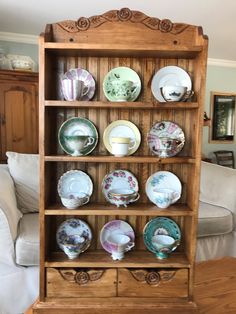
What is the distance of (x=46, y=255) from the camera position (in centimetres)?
109

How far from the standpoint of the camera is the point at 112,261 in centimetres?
109

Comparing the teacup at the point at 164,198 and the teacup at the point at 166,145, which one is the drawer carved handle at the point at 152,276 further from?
the teacup at the point at 166,145

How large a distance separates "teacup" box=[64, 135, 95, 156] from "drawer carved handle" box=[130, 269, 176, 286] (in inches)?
19.8

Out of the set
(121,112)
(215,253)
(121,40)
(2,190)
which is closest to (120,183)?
(121,112)

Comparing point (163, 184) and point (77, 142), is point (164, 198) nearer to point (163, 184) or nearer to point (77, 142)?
point (163, 184)

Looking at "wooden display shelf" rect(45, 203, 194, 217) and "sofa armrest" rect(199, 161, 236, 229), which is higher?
"wooden display shelf" rect(45, 203, 194, 217)

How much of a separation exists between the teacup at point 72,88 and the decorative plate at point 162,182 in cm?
44

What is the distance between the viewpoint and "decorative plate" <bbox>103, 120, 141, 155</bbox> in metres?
1.16

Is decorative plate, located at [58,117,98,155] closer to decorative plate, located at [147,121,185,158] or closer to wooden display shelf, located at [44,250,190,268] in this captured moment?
decorative plate, located at [147,121,185,158]

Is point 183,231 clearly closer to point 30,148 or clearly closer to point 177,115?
point 177,115

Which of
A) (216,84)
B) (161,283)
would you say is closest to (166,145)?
(161,283)

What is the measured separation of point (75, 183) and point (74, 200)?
0.40ft

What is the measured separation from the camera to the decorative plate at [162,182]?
118cm

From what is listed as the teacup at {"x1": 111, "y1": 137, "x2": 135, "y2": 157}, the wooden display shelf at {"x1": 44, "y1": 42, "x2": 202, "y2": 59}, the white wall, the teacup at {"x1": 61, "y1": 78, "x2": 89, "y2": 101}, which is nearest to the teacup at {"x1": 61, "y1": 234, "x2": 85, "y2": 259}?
the teacup at {"x1": 111, "y1": 137, "x2": 135, "y2": 157}
